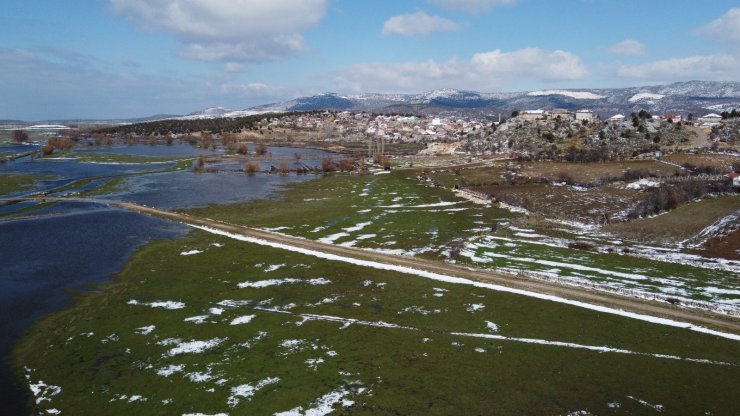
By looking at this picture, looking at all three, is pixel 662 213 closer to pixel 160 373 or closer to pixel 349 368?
pixel 349 368

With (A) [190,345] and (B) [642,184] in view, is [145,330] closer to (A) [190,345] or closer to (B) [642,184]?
(A) [190,345]

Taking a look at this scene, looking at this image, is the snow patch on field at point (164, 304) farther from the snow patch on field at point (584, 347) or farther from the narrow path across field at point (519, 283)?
the snow patch on field at point (584, 347)

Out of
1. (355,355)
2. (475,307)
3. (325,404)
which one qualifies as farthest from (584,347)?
(325,404)

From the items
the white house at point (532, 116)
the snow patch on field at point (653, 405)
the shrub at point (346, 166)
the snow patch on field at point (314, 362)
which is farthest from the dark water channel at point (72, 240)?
the white house at point (532, 116)

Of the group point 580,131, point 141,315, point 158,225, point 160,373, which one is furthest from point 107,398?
point 580,131

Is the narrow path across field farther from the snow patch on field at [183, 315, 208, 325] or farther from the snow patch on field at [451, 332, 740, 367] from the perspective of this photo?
the snow patch on field at [183, 315, 208, 325]

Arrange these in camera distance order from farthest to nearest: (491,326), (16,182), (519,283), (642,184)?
(16,182)
(642,184)
(519,283)
(491,326)
